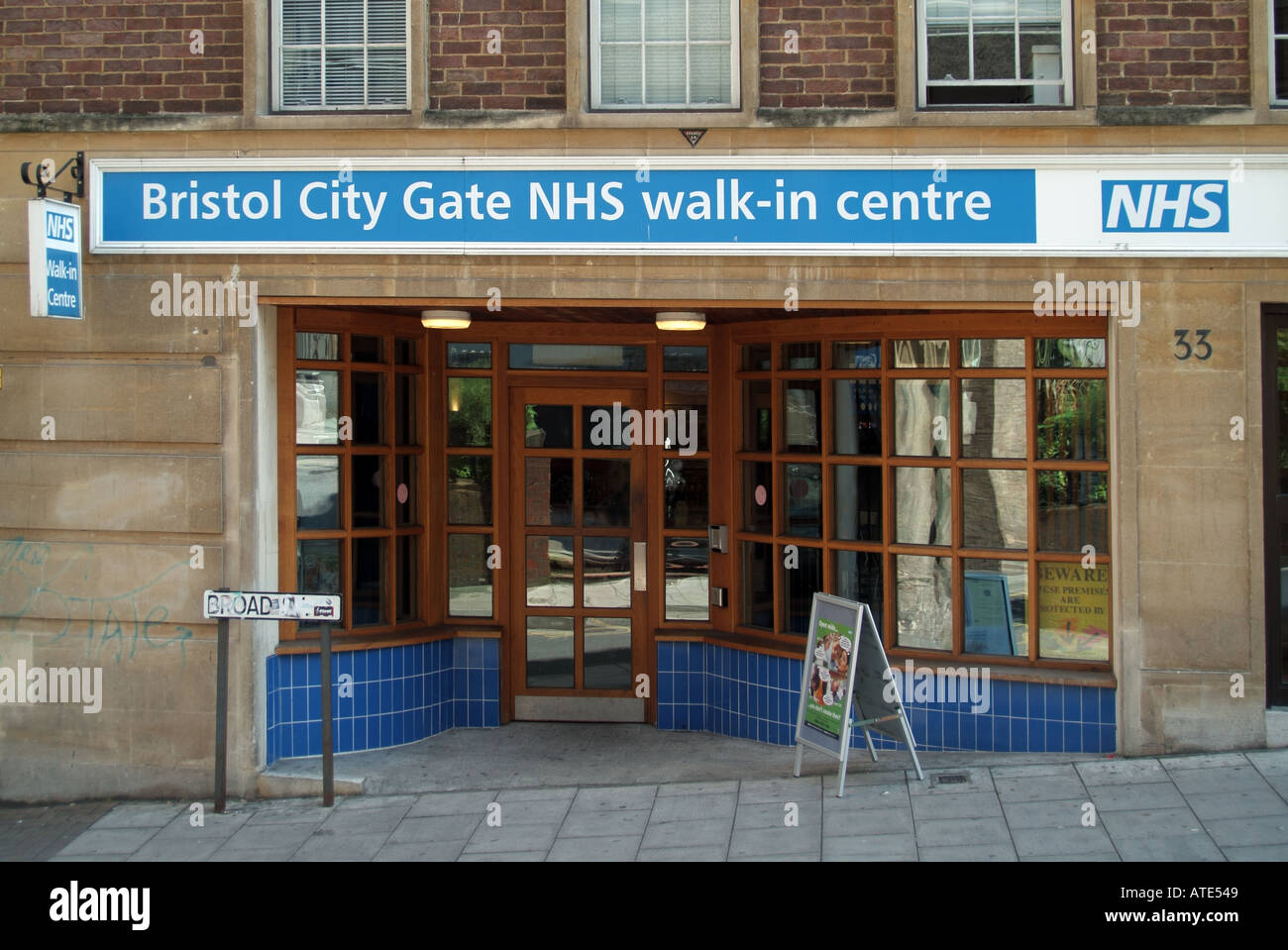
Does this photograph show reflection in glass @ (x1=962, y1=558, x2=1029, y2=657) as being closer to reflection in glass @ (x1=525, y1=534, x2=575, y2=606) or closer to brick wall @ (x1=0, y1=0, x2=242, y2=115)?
reflection in glass @ (x1=525, y1=534, x2=575, y2=606)

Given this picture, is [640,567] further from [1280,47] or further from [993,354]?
[1280,47]

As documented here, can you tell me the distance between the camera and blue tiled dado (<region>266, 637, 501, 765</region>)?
8.45 m

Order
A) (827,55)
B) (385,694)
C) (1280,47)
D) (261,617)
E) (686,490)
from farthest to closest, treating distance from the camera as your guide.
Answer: (686,490) → (385,694) → (827,55) → (1280,47) → (261,617)

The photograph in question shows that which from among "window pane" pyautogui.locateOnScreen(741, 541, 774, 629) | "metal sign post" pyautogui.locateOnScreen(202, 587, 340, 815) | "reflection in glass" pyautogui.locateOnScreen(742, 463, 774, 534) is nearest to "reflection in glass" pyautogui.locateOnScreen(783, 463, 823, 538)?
"reflection in glass" pyautogui.locateOnScreen(742, 463, 774, 534)

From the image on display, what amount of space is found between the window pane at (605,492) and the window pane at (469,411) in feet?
2.66

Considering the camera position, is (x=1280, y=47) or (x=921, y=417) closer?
(x=1280, y=47)

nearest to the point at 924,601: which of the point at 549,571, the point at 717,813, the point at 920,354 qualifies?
the point at 920,354

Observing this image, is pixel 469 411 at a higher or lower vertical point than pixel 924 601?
higher

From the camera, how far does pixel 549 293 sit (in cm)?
807

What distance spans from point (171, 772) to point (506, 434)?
329 cm

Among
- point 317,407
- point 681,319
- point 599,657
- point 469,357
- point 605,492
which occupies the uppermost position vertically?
point 681,319

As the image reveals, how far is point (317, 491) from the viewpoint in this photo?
28.8ft

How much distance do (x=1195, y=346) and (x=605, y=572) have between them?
437 cm

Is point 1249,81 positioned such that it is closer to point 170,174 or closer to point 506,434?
point 506,434
